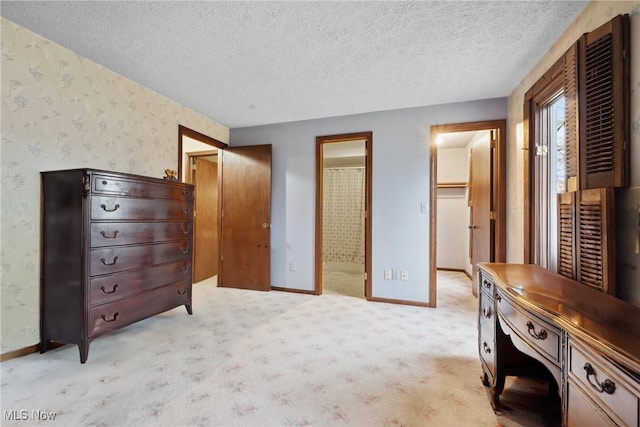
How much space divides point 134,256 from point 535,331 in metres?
2.68

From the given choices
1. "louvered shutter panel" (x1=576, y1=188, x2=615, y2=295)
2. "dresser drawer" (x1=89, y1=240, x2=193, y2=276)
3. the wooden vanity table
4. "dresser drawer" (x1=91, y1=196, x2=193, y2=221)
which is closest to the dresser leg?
"dresser drawer" (x1=89, y1=240, x2=193, y2=276)

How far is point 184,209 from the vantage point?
2.79m

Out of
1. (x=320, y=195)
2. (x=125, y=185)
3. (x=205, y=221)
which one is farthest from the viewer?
(x=205, y=221)

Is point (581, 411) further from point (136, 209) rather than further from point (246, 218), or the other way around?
point (246, 218)

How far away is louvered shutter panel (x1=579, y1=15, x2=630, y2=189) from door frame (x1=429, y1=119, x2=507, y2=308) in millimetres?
1510

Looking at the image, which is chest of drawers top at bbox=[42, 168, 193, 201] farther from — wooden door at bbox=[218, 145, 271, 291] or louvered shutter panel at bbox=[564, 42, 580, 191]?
louvered shutter panel at bbox=[564, 42, 580, 191]

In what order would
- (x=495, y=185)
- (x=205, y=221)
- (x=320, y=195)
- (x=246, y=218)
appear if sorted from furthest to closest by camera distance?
(x=205, y=221), (x=246, y=218), (x=320, y=195), (x=495, y=185)

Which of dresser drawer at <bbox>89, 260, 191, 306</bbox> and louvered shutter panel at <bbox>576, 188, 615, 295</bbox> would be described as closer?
louvered shutter panel at <bbox>576, 188, 615, 295</bbox>

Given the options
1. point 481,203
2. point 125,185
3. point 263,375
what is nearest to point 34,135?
point 125,185

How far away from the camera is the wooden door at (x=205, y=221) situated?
429 cm

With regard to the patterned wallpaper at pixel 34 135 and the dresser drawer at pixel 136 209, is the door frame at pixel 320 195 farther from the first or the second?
the patterned wallpaper at pixel 34 135

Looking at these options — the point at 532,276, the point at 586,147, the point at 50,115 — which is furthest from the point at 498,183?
the point at 50,115

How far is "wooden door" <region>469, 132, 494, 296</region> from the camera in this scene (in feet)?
10.4

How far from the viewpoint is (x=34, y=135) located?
2.02 m
